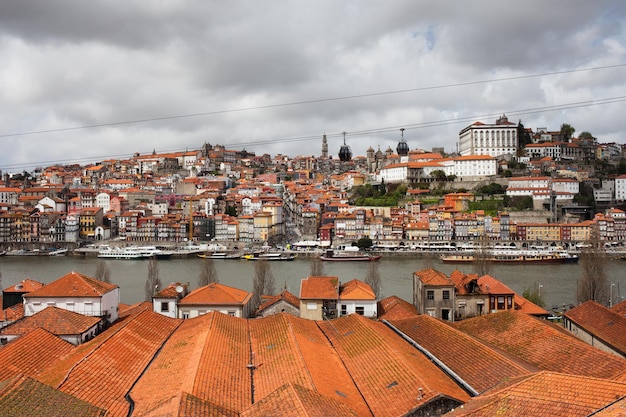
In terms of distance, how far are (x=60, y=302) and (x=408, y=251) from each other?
27144 millimetres

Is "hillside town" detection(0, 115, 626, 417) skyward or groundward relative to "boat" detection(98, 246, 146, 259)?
skyward

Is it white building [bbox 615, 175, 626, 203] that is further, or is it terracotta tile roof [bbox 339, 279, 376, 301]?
white building [bbox 615, 175, 626, 203]

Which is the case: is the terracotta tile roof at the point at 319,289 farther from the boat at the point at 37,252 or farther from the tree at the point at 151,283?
the boat at the point at 37,252

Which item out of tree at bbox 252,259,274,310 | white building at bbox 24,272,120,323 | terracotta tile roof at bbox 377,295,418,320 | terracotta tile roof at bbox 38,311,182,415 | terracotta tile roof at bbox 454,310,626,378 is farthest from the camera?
tree at bbox 252,259,274,310

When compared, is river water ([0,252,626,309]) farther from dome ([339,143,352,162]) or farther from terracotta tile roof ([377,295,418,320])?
dome ([339,143,352,162])

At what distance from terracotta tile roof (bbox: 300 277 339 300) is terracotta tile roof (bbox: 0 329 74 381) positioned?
4.57 m

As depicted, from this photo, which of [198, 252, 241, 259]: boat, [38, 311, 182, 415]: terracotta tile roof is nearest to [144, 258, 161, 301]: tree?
[38, 311, 182, 415]: terracotta tile roof

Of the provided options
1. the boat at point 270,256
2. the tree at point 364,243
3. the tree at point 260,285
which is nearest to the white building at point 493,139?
the tree at point 364,243

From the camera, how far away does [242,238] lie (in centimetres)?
3859

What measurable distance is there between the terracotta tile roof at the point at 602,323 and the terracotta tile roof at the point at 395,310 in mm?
2839

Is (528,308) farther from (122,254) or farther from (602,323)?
(122,254)

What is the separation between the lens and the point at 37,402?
4246 millimetres

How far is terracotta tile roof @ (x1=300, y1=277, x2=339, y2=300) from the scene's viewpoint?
10656 millimetres

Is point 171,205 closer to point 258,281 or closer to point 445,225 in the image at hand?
point 445,225
